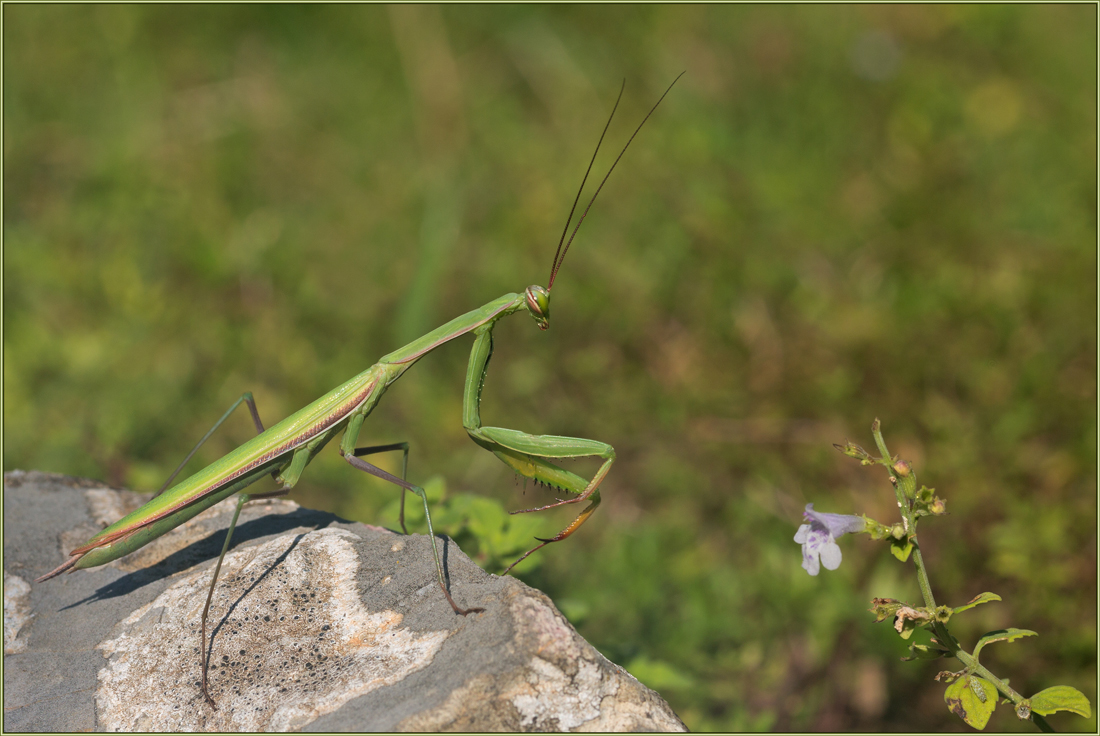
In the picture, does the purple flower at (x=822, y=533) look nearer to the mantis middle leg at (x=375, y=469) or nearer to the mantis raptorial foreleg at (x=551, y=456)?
the mantis raptorial foreleg at (x=551, y=456)

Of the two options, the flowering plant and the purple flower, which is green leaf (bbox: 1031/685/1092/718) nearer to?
the flowering plant

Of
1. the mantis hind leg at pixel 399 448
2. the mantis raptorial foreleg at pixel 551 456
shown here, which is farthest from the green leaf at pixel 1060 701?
the mantis hind leg at pixel 399 448

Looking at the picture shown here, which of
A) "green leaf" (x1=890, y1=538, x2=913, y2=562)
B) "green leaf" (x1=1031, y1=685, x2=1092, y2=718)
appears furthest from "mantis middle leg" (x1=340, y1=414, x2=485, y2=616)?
"green leaf" (x1=1031, y1=685, x2=1092, y2=718)

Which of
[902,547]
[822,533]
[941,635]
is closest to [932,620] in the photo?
[941,635]

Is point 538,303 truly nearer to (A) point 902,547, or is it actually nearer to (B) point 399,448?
(B) point 399,448

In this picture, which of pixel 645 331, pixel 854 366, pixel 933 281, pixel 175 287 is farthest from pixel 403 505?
pixel 933 281

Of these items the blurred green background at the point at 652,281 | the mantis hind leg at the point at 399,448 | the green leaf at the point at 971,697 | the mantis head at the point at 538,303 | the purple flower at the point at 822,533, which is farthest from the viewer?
the blurred green background at the point at 652,281

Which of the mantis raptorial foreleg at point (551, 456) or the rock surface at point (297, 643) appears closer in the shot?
the rock surface at point (297, 643)
